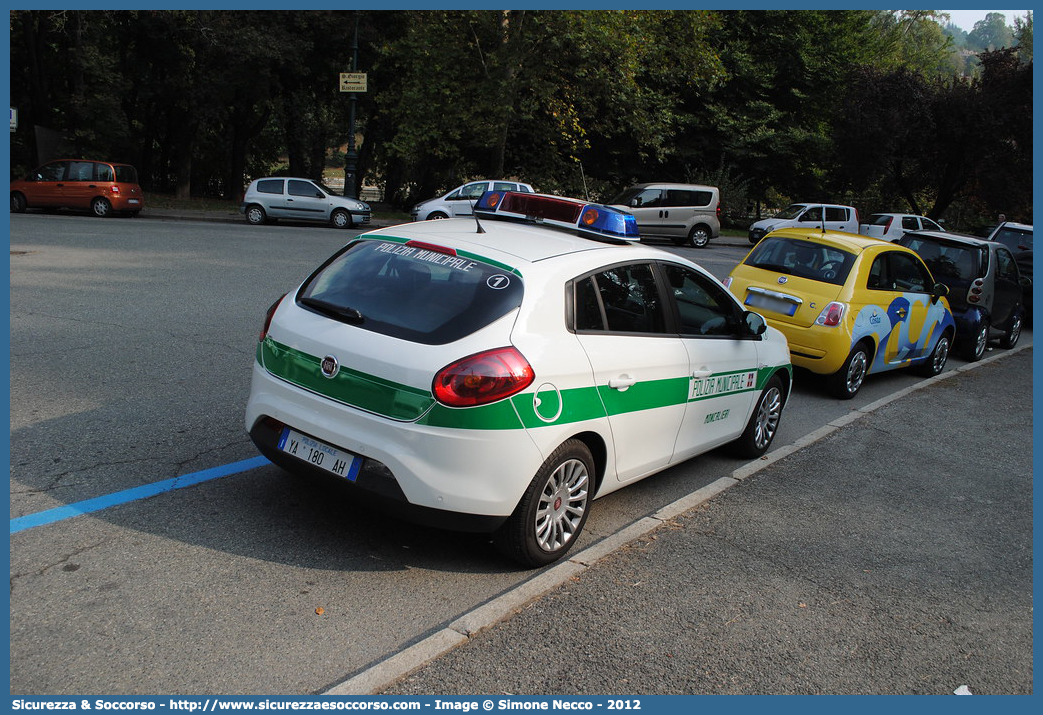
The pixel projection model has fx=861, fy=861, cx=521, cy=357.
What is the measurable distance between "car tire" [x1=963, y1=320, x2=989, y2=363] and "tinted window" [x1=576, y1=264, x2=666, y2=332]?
28.1ft

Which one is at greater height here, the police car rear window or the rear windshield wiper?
the police car rear window

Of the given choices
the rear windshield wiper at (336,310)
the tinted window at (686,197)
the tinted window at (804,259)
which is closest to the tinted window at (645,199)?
the tinted window at (686,197)

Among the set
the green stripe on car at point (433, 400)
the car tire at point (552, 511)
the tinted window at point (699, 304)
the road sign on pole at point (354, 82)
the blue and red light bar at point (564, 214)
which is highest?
the road sign on pole at point (354, 82)

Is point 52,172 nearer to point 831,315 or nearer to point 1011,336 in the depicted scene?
point 831,315

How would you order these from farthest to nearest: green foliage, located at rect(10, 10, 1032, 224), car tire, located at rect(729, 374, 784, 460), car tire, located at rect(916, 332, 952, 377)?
green foliage, located at rect(10, 10, 1032, 224) → car tire, located at rect(916, 332, 952, 377) → car tire, located at rect(729, 374, 784, 460)

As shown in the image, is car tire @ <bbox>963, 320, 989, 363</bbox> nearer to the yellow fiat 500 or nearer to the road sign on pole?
the yellow fiat 500

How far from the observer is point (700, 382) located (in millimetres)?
5305

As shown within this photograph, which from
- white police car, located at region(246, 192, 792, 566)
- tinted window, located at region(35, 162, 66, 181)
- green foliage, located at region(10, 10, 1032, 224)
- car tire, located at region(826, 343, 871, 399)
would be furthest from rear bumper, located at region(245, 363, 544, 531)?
green foliage, located at region(10, 10, 1032, 224)

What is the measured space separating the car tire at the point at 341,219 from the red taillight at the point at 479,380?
74.2 ft

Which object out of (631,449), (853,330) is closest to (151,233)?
(853,330)

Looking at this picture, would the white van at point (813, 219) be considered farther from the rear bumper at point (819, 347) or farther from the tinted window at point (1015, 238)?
the rear bumper at point (819, 347)

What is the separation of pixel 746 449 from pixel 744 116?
1306 inches

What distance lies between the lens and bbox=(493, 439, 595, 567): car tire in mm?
4094

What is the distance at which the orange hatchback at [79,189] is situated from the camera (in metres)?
24.0
